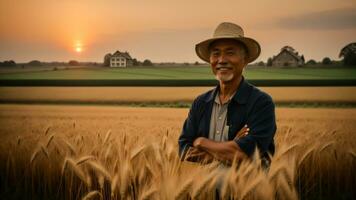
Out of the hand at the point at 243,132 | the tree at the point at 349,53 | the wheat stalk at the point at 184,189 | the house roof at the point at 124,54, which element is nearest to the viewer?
the wheat stalk at the point at 184,189

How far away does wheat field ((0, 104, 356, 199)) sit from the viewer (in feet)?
6.38

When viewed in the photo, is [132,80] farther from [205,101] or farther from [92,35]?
[205,101]

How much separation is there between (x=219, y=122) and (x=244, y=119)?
5.9 inches

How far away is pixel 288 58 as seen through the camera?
274cm

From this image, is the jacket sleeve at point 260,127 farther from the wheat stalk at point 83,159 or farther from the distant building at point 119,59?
the distant building at point 119,59

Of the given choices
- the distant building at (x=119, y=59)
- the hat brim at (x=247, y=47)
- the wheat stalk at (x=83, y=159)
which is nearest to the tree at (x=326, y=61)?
the hat brim at (x=247, y=47)

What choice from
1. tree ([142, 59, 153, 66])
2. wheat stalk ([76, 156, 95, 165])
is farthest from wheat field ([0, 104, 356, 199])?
tree ([142, 59, 153, 66])

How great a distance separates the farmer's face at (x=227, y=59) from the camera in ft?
6.90

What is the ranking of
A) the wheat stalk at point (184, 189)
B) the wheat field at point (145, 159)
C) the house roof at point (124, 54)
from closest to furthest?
1. the wheat stalk at point (184, 189)
2. the wheat field at point (145, 159)
3. the house roof at point (124, 54)

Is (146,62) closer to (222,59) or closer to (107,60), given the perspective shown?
(107,60)

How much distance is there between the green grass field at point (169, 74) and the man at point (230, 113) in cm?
43

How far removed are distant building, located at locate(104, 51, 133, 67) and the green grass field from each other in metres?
0.04

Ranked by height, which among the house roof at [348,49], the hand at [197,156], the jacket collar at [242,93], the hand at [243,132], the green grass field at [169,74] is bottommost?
the hand at [197,156]

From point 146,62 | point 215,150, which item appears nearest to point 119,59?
point 146,62
